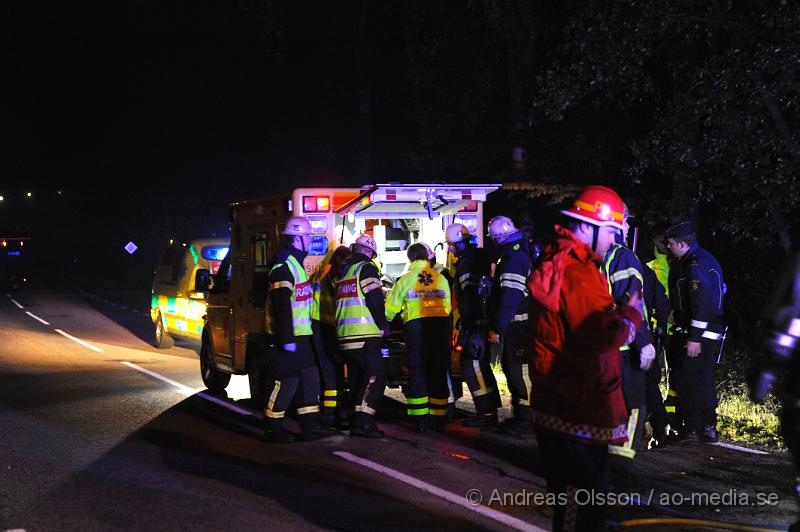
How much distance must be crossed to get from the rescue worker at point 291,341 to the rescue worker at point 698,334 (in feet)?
10.5

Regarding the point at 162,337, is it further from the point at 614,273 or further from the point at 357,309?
the point at 614,273

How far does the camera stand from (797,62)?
32.5 feet

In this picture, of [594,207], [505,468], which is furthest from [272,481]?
[594,207]

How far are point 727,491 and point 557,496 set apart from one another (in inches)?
111

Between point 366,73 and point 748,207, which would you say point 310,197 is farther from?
point 366,73

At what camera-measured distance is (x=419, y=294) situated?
29.0ft

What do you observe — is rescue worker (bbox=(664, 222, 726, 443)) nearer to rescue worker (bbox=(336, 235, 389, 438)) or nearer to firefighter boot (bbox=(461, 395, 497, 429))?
firefighter boot (bbox=(461, 395, 497, 429))

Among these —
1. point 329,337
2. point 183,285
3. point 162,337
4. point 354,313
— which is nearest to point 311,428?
point 329,337

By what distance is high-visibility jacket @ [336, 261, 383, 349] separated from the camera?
865cm

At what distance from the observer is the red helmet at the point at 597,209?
4.32m

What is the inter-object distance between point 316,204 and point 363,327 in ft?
5.52

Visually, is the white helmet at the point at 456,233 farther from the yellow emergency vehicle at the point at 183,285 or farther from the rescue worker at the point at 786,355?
the yellow emergency vehicle at the point at 183,285

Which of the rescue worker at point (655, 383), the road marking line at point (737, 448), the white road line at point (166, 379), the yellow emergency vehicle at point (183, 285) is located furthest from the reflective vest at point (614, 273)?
the yellow emergency vehicle at point (183, 285)

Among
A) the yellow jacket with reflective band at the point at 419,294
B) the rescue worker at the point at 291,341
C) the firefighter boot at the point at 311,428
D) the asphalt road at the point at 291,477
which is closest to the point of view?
the asphalt road at the point at 291,477
